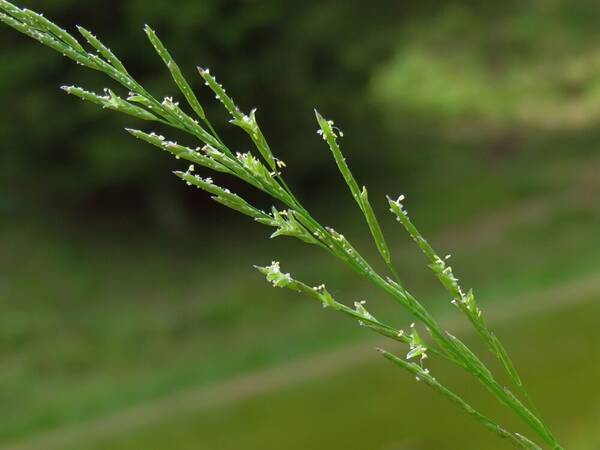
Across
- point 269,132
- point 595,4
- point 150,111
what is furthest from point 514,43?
point 150,111

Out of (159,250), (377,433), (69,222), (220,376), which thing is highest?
(69,222)

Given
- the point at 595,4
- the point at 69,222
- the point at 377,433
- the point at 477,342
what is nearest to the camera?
the point at 377,433

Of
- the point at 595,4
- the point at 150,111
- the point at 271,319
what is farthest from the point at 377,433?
the point at 595,4

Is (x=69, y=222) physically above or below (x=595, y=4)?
below

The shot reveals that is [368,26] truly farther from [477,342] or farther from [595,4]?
[477,342]

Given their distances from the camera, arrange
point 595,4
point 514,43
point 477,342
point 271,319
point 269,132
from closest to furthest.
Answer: point 477,342
point 271,319
point 269,132
point 595,4
point 514,43

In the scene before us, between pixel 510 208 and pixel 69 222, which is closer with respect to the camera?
pixel 510 208
